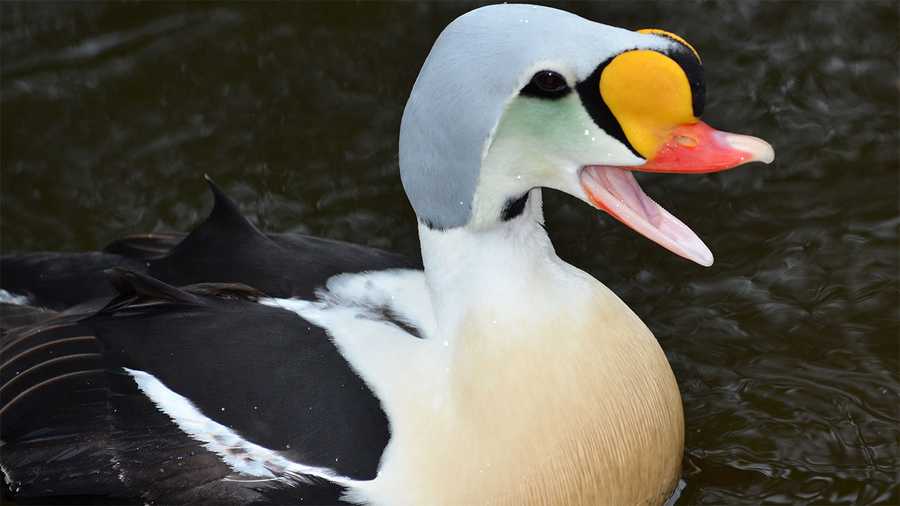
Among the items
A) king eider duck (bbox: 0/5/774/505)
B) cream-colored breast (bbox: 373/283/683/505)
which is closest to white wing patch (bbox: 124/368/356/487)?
king eider duck (bbox: 0/5/774/505)

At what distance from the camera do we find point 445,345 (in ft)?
10.7

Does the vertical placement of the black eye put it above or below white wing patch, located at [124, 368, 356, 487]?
above

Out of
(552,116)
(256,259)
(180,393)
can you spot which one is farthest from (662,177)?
(180,393)

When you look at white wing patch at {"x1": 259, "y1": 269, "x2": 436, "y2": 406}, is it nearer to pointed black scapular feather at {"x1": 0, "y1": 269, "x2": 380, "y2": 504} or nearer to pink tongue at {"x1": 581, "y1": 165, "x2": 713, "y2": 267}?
pointed black scapular feather at {"x1": 0, "y1": 269, "x2": 380, "y2": 504}

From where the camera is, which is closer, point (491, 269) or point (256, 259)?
point (491, 269)

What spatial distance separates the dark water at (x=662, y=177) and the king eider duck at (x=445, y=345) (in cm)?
50

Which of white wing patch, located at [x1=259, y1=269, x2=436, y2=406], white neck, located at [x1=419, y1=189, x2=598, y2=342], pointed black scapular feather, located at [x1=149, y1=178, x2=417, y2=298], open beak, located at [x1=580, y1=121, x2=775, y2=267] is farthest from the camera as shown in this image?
pointed black scapular feather, located at [x1=149, y1=178, x2=417, y2=298]

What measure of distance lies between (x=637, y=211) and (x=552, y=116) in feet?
1.00

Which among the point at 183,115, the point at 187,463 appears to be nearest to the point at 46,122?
the point at 183,115

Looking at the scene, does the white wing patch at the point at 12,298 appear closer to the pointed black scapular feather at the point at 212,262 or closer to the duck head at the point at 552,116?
the pointed black scapular feather at the point at 212,262

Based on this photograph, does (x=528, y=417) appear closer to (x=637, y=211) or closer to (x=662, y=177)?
(x=637, y=211)

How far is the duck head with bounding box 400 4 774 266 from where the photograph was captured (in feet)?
9.27

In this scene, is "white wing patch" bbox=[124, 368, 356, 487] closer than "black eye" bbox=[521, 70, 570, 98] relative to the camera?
No

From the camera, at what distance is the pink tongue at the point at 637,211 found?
9.96 ft
